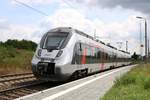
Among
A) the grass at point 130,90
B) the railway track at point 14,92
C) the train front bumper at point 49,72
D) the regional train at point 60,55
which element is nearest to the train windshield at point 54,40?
the regional train at point 60,55

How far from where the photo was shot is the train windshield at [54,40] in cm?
2216

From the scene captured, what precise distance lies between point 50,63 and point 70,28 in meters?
3.58

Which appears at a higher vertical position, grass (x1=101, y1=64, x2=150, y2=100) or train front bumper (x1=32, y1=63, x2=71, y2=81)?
train front bumper (x1=32, y1=63, x2=71, y2=81)

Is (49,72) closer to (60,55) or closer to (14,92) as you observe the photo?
(60,55)

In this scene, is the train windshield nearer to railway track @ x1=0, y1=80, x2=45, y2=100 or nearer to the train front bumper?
the train front bumper

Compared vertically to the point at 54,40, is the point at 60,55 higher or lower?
lower

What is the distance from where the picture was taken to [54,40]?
22625 mm

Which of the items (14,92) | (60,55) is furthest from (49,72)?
(14,92)

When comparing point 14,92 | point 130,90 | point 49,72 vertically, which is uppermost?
point 49,72

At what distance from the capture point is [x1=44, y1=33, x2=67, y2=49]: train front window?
2219 centimetres

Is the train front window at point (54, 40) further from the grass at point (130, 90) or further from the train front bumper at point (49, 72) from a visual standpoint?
the grass at point (130, 90)

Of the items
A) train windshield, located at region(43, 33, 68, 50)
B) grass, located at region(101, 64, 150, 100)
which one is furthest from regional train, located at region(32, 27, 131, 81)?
grass, located at region(101, 64, 150, 100)

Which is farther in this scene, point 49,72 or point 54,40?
point 54,40

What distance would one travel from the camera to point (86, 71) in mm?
27844
